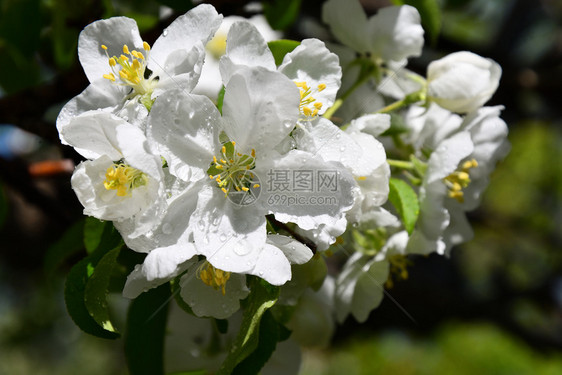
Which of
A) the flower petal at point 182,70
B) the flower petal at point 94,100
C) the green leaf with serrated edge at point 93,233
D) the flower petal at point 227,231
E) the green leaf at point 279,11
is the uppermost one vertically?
the flower petal at point 182,70

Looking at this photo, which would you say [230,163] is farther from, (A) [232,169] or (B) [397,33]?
(B) [397,33]

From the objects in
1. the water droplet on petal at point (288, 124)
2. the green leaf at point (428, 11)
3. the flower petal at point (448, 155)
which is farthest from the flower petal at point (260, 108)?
the green leaf at point (428, 11)

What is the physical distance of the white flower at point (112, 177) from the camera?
0.71 meters

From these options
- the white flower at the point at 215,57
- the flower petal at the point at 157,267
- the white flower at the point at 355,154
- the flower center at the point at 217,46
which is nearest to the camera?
the flower petal at the point at 157,267

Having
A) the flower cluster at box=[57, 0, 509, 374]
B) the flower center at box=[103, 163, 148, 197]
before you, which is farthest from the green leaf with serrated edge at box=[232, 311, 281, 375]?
the flower center at box=[103, 163, 148, 197]

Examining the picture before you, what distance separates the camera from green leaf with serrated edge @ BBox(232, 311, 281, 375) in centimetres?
85

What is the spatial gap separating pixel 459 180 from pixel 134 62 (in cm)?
60

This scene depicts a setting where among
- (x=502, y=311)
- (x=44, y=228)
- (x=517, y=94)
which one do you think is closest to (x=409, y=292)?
(x=502, y=311)

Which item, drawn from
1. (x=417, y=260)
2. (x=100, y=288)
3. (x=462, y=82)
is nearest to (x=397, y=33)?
(x=462, y=82)

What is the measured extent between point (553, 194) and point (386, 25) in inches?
142

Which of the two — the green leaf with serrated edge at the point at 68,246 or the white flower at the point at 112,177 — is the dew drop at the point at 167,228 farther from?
the green leaf with serrated edge at the point at 68,246

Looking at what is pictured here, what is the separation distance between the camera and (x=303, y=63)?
2.76ft

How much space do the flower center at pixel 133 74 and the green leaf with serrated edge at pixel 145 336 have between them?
35 centimetres

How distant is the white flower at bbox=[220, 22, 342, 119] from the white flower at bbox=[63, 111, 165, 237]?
0.15 meters
